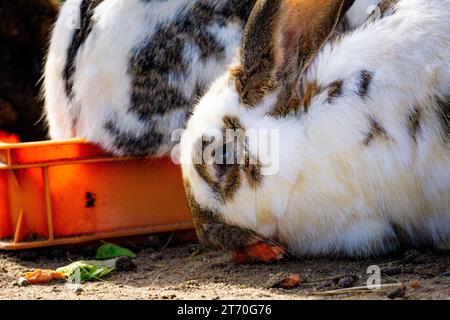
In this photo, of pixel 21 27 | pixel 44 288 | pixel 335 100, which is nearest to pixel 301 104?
pixel 335 100

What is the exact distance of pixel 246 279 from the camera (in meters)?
3.42

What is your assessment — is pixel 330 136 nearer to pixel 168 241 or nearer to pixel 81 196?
pixel 168 241

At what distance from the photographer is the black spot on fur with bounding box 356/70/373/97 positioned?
3311 mm

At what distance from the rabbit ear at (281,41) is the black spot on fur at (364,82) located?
0.21 metres

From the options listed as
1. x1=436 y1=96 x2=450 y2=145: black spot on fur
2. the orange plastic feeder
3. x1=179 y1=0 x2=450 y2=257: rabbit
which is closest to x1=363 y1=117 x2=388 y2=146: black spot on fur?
x1=179 y1=0 x2=450 y2=257: rabbit

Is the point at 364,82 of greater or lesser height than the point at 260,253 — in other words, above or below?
above

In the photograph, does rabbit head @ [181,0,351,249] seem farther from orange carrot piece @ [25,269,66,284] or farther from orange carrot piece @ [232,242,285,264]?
orange carrot piece @ [25,269,66,284]

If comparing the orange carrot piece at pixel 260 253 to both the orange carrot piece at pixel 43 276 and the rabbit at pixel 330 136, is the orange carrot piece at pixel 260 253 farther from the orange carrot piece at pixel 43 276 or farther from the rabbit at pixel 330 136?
the orange carrot piece at pixel 43 276

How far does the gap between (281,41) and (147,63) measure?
2.93 feet

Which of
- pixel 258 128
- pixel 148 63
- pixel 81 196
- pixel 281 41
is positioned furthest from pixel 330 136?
pixel 81 196

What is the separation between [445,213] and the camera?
3.32 m

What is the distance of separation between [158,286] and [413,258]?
936mm

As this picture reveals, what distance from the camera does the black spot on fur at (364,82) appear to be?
3.31m
